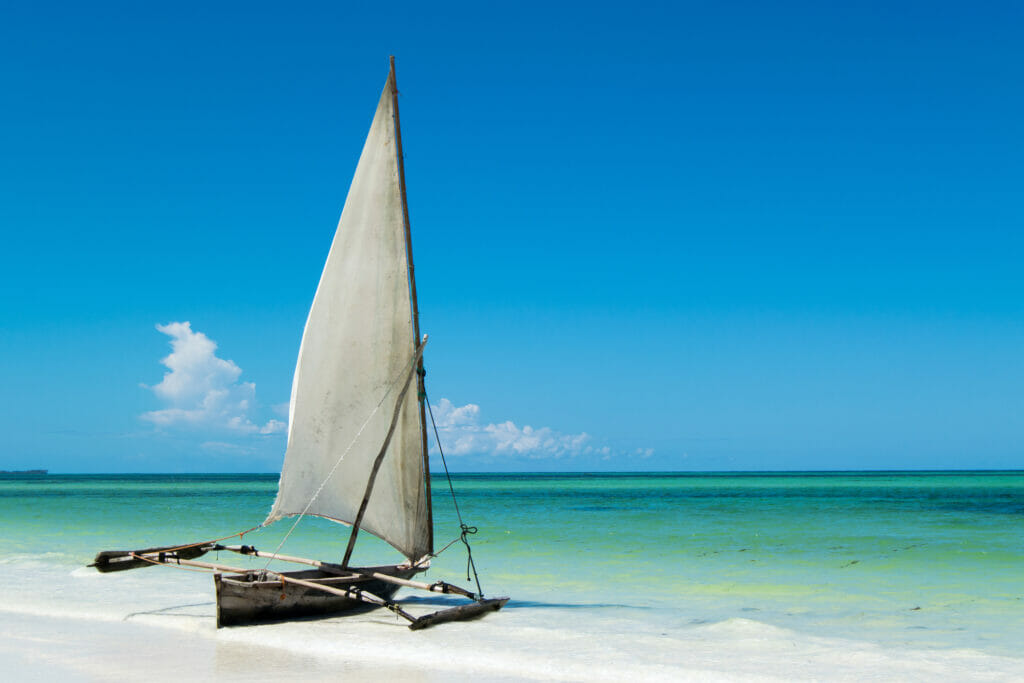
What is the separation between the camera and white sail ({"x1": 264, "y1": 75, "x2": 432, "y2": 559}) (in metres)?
12.8

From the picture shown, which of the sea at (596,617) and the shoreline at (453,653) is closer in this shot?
the shoreline at (453,653)

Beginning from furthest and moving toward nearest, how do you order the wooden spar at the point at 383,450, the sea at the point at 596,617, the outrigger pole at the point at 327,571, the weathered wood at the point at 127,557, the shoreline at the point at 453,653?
the weathered wood at the point at 127,557 → the wooden spar at the point at 383,450 → the outrigger pole at the point at 327,571 → the sea at the point at 596,617 → the shoreline at the point at 453,653

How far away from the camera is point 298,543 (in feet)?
89.7

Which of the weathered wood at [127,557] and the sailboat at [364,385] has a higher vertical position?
the sailboat at [364,385]

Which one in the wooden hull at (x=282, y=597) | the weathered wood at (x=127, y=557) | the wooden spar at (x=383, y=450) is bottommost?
the wooden hull at (x=282, y=597)

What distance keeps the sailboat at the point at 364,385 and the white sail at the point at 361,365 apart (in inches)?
0.6

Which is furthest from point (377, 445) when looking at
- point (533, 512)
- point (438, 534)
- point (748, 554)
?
point (533, 512)

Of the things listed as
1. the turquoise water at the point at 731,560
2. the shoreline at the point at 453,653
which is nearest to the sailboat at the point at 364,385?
the shoreline at the point at 453,653

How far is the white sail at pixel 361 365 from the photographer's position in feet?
42.1

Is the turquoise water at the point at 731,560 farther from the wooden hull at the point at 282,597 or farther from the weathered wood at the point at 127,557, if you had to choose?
the weathered wood at the point at 127,557

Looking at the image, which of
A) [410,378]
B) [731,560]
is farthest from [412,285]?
[731,560]

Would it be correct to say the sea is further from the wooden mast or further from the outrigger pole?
the wooden mast

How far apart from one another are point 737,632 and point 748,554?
1181 centimetres

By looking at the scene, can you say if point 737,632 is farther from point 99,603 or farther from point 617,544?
point 617,544
